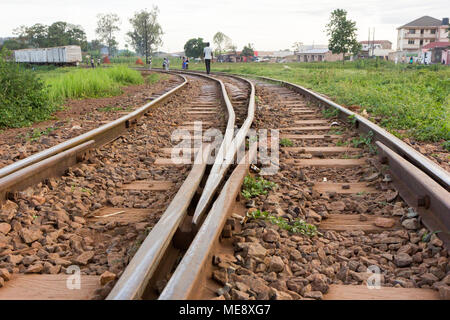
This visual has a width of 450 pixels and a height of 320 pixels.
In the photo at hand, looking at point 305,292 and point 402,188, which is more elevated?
point 402,188

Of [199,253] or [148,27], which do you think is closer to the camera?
[199,253]

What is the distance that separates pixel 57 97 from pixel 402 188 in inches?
318

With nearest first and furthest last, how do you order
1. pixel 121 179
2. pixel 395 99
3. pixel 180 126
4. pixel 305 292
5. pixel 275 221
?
pixel 305 292
pixel 275 221
pixel 121 179
pixel 180 126
pixel 395 99

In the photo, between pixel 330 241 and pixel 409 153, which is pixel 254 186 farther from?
pixel 409 153

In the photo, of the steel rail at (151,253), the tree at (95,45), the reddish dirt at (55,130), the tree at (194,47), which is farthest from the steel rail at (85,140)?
the tree at (95,45)

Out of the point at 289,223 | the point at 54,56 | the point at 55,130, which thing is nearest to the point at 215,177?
the point at 289,223

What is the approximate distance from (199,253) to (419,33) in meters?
104

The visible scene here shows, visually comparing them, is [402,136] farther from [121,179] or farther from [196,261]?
[196,261]

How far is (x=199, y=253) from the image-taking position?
5.66 feet

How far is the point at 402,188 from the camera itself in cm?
293

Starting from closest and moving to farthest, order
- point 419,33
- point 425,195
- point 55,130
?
point 425,195, point 55,130, point 419,33

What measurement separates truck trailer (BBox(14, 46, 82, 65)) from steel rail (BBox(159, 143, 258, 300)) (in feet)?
138

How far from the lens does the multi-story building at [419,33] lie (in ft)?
295
